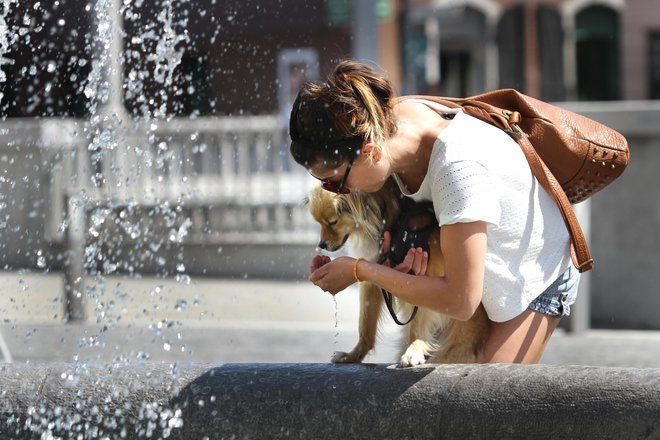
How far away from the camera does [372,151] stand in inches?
118

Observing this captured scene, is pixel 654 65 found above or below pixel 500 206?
below

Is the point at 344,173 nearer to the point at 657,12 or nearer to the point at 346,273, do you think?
the point at 346,273

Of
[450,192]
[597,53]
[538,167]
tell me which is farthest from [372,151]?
[597,53]

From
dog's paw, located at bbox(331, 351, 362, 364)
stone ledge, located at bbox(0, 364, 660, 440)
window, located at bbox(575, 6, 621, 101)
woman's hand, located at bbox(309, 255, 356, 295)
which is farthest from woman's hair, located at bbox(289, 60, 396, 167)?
window, located at bbox(575, 6, 621, 101)

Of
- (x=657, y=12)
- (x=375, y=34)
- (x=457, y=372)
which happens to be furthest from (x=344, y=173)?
(x=657, y=12)

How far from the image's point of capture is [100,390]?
350 cm

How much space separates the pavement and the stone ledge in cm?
251

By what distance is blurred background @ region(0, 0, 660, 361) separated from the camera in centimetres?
724

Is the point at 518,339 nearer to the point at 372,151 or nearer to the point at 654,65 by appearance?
the point at 372,151

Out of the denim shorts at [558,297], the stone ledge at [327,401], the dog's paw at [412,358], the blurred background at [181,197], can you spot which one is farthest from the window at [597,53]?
the stone ledge at [327,401]

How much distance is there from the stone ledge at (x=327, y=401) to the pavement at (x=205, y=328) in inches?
98.7

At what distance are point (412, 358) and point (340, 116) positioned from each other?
856mm

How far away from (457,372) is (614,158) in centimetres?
80

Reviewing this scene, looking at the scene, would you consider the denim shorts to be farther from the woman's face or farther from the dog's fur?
the woman's face
